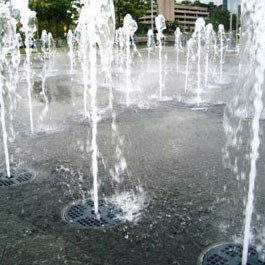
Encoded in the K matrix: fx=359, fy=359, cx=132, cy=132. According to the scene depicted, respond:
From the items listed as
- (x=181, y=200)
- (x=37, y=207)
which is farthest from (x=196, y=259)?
(x=37, y=207)

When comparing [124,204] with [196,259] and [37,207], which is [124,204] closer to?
[37,207]

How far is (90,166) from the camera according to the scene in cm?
497

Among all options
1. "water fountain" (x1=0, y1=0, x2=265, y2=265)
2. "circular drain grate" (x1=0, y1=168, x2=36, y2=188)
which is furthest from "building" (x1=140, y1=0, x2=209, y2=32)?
"circular drain grate" (x1=0, y1=168, x2=36, y2=188)

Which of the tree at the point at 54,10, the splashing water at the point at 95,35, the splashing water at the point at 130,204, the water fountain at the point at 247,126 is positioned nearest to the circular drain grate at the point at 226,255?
the water fountain at the point at 247,126

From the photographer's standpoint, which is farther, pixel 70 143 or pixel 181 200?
pixel 70 143

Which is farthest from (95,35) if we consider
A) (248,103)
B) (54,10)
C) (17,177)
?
(54,10)

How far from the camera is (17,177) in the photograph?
4594mm

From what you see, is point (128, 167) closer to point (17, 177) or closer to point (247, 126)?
point (17, 177)

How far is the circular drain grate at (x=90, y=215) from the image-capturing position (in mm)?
3422

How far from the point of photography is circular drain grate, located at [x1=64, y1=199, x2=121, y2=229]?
3422 mm

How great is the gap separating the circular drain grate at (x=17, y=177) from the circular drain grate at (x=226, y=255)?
2.50 m

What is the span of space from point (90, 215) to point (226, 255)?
1376mm

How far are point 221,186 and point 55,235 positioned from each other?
2021 millimetres

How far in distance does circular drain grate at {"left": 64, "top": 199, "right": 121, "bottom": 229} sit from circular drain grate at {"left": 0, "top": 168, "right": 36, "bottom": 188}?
38.9 inches
